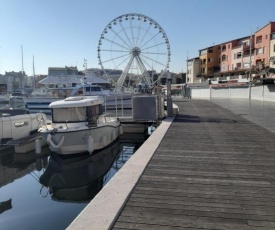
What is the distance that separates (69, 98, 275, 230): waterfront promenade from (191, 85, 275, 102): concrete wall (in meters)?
23.5

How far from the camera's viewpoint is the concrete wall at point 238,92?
98.6 ft

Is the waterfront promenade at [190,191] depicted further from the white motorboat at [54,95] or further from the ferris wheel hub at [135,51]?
the ferris wheel hub at [135,51]

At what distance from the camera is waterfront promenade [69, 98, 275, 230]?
382 cm

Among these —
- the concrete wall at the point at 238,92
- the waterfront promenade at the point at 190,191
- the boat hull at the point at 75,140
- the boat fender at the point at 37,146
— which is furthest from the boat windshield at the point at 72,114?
the concrete wall at the point at 238,92

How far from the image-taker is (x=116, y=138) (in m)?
15.9

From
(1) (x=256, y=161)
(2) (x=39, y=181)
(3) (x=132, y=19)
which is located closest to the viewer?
(1) (x=256, y=161)

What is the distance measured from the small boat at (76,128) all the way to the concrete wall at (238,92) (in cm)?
2125

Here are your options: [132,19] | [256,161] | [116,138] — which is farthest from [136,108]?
[132,19]

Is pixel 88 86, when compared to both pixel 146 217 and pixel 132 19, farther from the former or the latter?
pixel 146 217

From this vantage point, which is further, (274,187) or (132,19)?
(132,19)

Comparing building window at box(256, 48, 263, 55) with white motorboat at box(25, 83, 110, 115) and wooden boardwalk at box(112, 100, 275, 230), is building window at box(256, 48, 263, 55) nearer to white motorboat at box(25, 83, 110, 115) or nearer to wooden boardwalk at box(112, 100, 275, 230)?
white motorboat at box(25, 83, 110, 115)

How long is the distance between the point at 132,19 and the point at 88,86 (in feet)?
45.6

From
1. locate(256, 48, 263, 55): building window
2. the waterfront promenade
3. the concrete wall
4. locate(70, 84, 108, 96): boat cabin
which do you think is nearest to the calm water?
the waterfront promenade

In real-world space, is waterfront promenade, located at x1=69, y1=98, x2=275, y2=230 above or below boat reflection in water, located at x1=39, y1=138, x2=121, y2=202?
above
